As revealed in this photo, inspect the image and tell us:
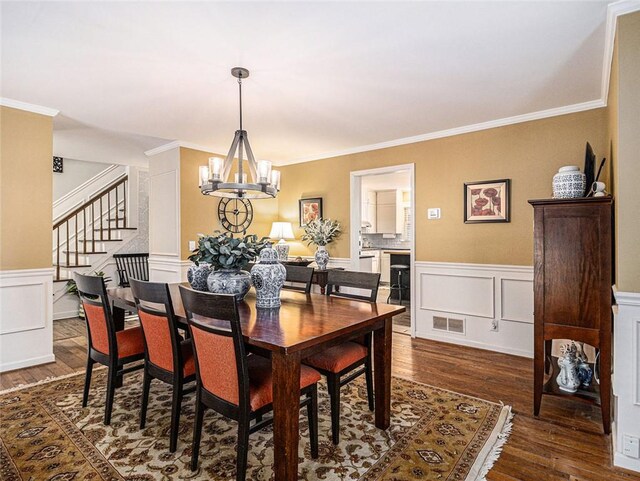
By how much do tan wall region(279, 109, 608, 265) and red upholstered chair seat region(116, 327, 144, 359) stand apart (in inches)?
124

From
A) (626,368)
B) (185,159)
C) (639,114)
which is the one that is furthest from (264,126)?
(626,368)

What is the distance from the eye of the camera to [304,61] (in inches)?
98.5

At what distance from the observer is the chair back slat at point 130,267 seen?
600cm

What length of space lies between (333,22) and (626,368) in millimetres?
2479

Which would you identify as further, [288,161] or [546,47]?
[288,161]

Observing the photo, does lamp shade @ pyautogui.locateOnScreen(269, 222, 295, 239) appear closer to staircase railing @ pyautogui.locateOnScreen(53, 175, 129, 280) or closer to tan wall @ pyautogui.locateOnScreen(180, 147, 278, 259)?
tan wall @ pyautogui.locateOnScreen(180, 147, 278, 259)

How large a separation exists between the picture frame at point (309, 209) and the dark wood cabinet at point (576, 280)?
10.8 ft

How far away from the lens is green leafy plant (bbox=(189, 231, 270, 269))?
235 centimetres

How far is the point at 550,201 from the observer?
7.87ft

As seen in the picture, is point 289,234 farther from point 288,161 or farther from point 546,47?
point 546,47

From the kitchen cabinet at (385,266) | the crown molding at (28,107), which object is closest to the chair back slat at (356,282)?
the crown molding at (28,107)

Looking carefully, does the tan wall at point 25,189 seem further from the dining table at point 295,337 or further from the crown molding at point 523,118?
the crown molding at point 523,118

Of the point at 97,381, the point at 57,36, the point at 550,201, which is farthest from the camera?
the point at 97,381

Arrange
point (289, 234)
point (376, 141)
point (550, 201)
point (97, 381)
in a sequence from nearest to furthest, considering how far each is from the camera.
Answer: point (550, 201), point (97, 381), point (376, 141), point (289, 234)
